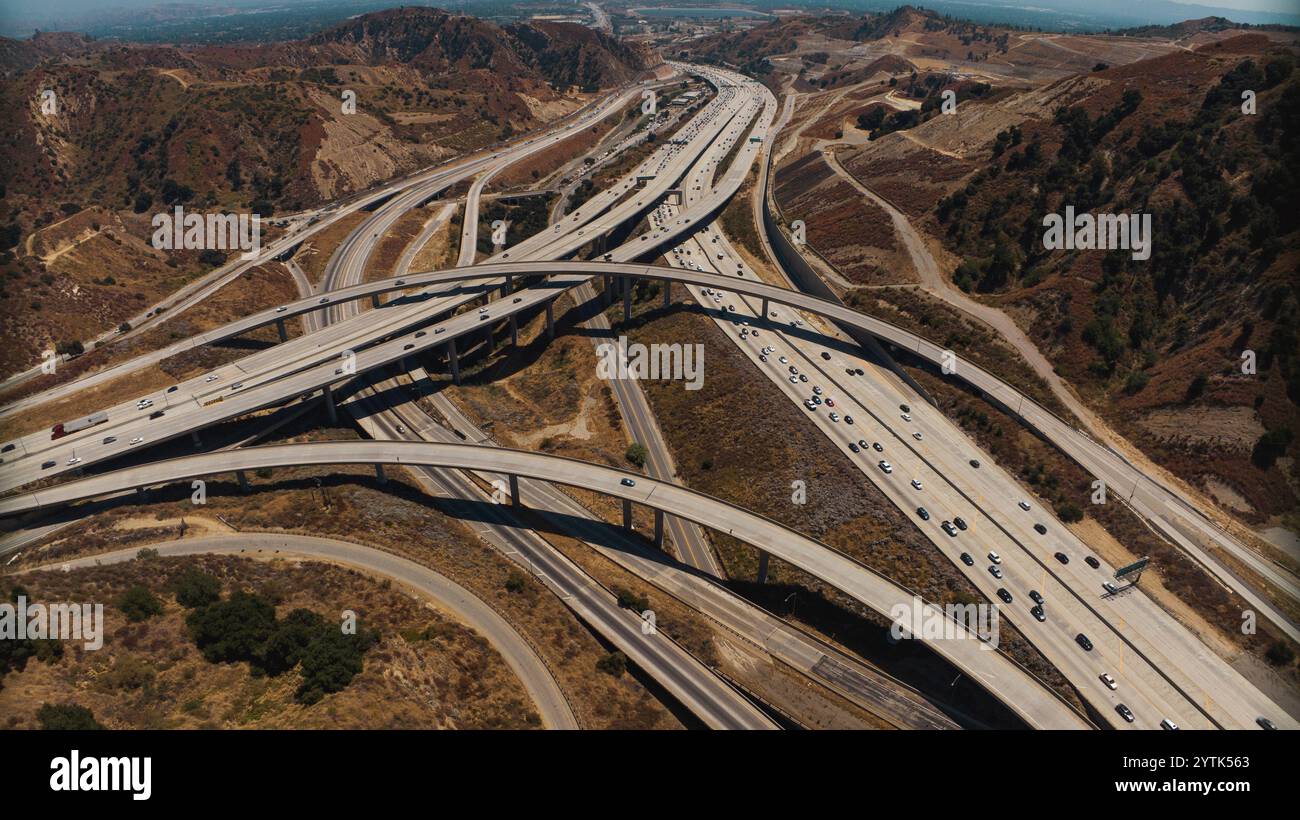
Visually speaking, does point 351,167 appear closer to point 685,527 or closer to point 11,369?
point 11,369

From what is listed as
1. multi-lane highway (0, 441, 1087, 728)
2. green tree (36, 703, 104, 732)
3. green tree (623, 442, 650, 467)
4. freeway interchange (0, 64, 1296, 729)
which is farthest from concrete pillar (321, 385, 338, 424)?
green tree (36, 703, 104, 732)

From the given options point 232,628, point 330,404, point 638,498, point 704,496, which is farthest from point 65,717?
point 330,404

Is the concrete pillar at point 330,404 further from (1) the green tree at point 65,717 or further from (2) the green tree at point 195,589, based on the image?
(1) the green tree at point 65,717

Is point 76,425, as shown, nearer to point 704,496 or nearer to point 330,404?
point 330,404

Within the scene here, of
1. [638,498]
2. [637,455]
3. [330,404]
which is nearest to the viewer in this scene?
[638,498]

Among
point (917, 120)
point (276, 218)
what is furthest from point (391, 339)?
point (917, 120)

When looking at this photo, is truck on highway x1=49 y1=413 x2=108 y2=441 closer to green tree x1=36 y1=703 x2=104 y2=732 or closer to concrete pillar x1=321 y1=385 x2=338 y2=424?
concrete pillar x1=321 y1=385 x2=338 y2=424
